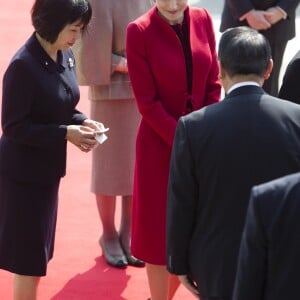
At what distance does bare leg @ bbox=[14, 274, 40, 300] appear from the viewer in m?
3.80

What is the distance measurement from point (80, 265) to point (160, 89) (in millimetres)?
1275

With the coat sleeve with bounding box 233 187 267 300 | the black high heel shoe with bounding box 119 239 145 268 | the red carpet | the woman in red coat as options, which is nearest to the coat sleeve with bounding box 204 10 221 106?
the woman in red coat

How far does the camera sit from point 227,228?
292cm

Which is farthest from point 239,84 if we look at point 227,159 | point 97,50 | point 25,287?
point 97,50

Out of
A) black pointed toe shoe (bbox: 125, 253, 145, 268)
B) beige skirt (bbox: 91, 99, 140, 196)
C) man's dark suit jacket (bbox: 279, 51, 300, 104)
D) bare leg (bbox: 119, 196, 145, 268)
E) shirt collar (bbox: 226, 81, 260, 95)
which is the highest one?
shirt collar (bbox: 226, 81, 260, 95)

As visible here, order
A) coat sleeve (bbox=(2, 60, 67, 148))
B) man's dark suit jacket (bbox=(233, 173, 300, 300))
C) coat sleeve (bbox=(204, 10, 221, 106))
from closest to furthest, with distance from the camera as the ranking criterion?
man's dark suit jacket (bbox=(233, 173, 300, 300)), coat sleeve (bbox=(2, 60, 67, 148)), coat sleeve (bbox=(204, 10, 221, 106))

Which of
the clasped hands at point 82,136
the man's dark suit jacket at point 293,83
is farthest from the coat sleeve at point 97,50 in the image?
the man's dark suit jacket at point 293,83

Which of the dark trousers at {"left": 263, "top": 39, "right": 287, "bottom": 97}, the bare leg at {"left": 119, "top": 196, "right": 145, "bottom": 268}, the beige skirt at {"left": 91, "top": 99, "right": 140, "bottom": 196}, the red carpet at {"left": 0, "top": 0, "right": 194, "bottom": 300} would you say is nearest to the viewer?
the red carpet at {"left": 0, "top": 0, "right": 194, "bottom": 300}

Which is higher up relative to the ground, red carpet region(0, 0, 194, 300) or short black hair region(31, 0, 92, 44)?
short black hair region(31, 0, 92, 44)

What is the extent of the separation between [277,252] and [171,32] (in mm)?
1709

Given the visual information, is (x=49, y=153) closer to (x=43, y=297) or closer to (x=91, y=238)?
(x=43, y=297)

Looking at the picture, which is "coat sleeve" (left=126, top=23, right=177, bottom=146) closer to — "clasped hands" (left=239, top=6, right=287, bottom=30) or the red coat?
the red coat

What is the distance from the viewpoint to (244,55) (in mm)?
2945

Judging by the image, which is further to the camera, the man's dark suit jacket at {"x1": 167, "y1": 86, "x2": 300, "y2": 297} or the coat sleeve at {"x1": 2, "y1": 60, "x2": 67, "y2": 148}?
the coat sleeve at {"x1": 2, "y1": 60, "x2": 67, "y2": 148}
